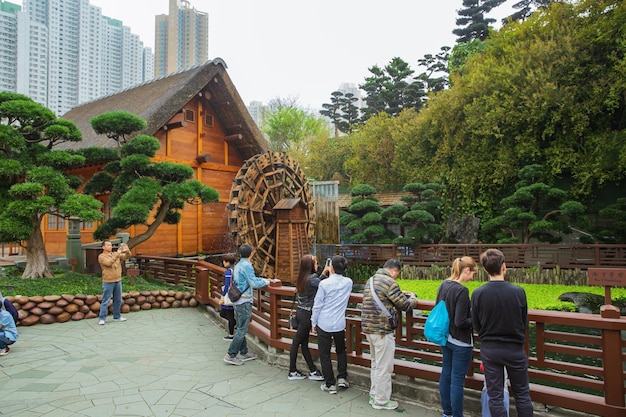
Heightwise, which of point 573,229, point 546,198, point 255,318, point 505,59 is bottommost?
point 255,318

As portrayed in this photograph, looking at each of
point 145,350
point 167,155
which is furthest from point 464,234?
point 145,350

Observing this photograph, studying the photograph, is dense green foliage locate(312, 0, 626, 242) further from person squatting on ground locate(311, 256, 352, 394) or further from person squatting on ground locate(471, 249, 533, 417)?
person squatting on ground locate(471, 249, 533, 417)

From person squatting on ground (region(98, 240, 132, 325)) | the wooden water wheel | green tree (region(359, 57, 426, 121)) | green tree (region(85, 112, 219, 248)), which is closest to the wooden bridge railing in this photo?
person squatting on ground (region(98, 240, 132, 325))

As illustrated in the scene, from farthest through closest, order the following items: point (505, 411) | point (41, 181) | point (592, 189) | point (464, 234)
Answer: point (464, 234)
point (592, 189)
point (41, 181)
point (505, 411)

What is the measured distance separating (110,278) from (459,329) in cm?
619

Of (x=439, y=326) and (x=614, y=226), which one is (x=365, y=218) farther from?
(x=439, y=326)

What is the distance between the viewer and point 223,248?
49.1ft

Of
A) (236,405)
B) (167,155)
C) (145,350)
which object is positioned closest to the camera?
(236,405)

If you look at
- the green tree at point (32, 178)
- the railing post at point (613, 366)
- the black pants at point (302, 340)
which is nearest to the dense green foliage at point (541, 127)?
the railing post at point (613, 366)

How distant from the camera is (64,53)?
4031cm

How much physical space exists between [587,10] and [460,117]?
560 centimetres

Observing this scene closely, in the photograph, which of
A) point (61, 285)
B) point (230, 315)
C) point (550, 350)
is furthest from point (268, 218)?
point (550, 350)

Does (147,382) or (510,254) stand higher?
(510,254)

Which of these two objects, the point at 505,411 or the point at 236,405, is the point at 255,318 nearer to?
the point at 236,405
